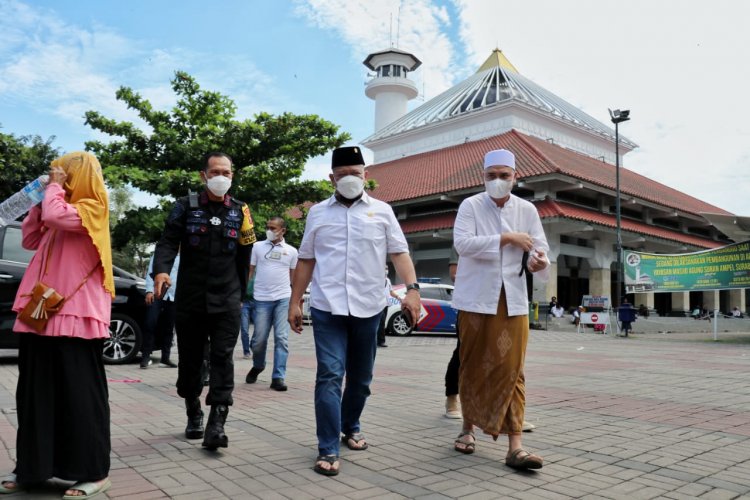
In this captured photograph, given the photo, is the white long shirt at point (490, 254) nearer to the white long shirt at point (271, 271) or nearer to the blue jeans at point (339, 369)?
the blue jeans at point (339, 369)

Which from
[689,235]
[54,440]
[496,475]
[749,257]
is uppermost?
[689,235]

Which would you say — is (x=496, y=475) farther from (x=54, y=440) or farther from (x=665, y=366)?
(x=665, y=366)

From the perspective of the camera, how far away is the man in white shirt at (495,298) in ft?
13.0

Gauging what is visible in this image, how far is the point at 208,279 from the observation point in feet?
13.8

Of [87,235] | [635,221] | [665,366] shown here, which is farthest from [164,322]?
[635,221]

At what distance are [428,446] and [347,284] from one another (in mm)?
1303

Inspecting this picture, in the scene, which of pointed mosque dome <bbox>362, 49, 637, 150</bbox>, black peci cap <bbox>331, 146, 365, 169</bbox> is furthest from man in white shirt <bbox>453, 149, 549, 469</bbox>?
pointed mosque dome <bbox>362, 49, 637, 150</bbox>

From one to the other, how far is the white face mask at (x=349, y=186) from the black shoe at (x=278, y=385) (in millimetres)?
3255

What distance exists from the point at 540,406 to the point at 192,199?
12.3 ft

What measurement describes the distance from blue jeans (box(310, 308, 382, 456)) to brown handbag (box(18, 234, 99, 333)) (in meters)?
1.47

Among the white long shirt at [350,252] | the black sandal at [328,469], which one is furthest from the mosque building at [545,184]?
the black sandal at [328,469]

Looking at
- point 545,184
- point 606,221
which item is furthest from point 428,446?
point 606,221

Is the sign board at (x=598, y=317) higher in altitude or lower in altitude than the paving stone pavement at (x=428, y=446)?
higher

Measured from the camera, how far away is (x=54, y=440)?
3.18 meters
